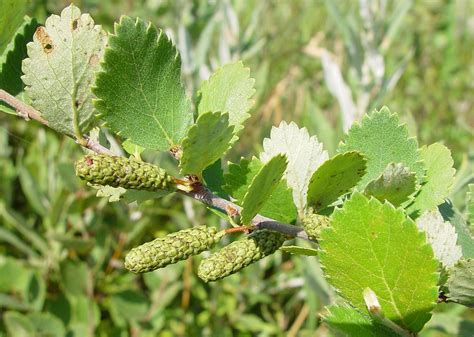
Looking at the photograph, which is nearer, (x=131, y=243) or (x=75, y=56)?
(x=75, y=56)

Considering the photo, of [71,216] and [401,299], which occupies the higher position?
[71,216]

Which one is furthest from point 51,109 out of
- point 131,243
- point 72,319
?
point 131,243

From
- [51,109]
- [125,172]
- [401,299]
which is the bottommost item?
[401,299]

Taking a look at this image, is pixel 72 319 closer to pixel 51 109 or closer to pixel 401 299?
pixel 51 109

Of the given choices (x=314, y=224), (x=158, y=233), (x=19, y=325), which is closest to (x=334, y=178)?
(x=314, y=224)

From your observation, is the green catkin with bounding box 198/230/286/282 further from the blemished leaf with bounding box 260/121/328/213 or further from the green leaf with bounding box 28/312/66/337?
the green leaf with bounding box 28/312/66/337

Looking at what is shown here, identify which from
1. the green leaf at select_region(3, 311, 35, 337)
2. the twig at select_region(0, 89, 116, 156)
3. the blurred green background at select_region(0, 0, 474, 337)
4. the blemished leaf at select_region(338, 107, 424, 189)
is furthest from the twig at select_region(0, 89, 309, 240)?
the green leaf at select_region(3, 311, 35, 337)
